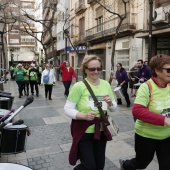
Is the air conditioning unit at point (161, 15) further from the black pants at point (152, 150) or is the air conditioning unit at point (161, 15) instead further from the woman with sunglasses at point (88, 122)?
the black pants at point (152, 150)

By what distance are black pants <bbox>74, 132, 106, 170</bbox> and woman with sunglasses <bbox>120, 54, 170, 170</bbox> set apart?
0.45m

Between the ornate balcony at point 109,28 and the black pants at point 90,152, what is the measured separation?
14.5 metres

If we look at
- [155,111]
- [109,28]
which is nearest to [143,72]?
[155,111]

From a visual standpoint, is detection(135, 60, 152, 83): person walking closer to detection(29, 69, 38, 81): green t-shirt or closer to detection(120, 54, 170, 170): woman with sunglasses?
detection(29, 69, 38, 81): green t-shirt

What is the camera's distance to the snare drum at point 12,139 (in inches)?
138

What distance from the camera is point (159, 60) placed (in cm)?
254

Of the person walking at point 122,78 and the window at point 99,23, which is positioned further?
the window at point 99,23

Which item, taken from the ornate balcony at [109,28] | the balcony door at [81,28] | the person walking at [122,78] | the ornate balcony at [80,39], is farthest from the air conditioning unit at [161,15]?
the balcony door at [81,28]

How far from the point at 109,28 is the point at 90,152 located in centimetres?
1801

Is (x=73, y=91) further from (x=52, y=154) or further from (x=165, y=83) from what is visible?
(x=52, y=154)

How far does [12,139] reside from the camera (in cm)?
352

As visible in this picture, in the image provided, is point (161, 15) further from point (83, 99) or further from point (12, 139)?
point (83, 99)

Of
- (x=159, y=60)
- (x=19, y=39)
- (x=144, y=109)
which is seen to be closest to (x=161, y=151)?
(x=144, y=109)

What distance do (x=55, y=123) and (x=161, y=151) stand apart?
4080mm
